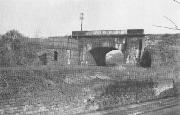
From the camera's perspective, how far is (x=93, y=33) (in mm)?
35312

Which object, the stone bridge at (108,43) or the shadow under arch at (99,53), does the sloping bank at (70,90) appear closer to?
the stone bridge at (108,43)

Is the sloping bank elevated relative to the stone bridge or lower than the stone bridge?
lower

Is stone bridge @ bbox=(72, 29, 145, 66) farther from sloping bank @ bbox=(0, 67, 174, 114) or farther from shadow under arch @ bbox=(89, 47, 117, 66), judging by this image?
sloping bank @ bbox=(0, 67, 174, 114)

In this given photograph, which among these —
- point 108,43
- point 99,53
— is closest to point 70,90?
point 108,43

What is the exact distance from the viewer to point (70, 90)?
12516mm

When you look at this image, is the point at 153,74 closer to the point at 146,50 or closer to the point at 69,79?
the point at 69,79

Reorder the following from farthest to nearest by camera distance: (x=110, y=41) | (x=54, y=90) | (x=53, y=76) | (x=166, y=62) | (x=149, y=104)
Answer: (x=110, y=41), (x=166, y=62), (x=149, y=104), (x=53, y=76), (x=54, y=90)

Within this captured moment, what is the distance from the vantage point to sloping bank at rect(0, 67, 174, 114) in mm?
10531

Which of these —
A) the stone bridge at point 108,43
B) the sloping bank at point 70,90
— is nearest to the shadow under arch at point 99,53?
the stone bridge at point 108,43

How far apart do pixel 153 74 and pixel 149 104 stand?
420 centimetres

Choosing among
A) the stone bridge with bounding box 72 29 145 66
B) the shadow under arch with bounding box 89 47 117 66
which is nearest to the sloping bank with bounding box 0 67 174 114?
the stone bridge with bounding box 72 29 145 66

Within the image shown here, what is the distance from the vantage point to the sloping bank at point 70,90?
10531mm

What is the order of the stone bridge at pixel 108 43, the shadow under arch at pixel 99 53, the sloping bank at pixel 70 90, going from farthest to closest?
the shadow under arch at pixel 99 53 → the stone bridge at pixel 108 43 → the sloping bank at pixel 70 90

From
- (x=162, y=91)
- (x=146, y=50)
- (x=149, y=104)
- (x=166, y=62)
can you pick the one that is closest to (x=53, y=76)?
(x=149, y=104)
